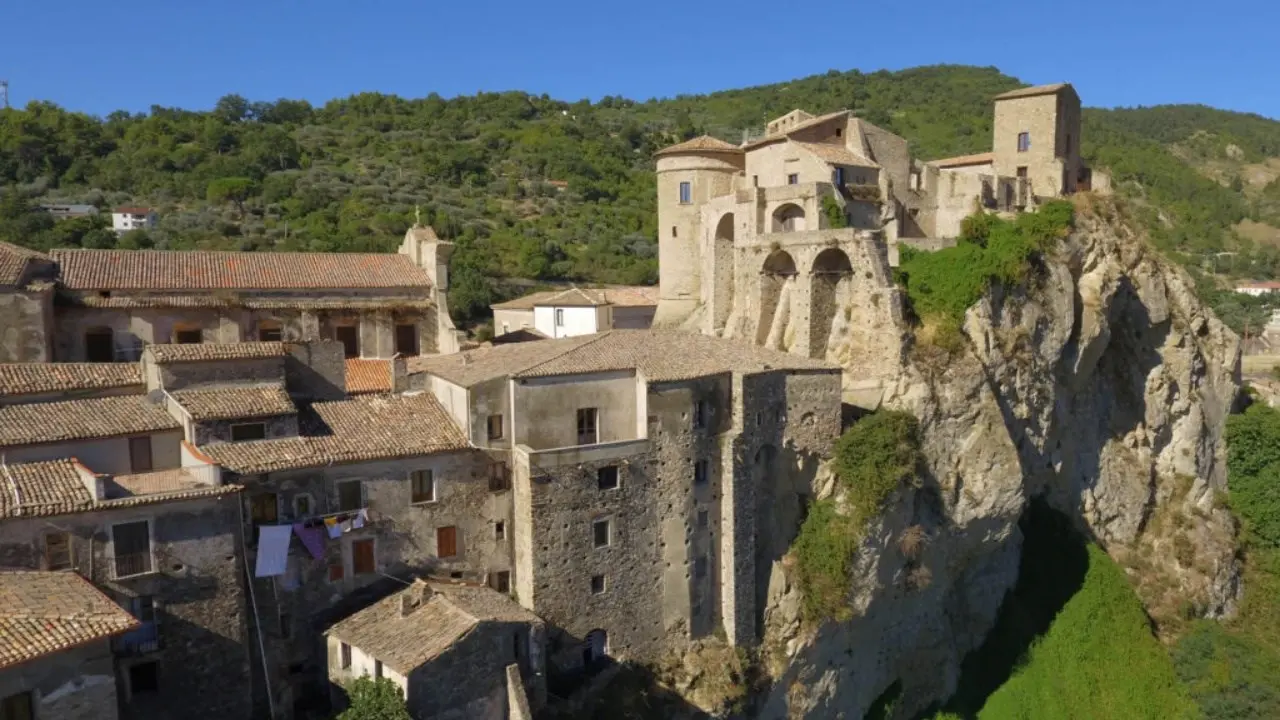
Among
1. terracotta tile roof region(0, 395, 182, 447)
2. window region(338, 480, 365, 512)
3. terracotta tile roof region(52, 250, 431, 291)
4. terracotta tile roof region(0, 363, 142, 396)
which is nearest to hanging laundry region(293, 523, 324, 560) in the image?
window region(338, 480, 365, 512)

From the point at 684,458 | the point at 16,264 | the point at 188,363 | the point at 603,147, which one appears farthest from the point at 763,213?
the point at 603,147

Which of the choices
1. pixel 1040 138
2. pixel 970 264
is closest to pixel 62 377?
pixel 970 264

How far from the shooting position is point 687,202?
41.4 metres

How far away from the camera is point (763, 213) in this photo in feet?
121

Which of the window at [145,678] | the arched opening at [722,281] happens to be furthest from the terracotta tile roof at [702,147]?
the window at [145,678]

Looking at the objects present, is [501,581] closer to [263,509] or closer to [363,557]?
[363,557]

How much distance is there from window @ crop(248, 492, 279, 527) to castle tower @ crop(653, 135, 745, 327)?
2257cm

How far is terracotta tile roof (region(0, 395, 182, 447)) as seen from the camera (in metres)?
20.1

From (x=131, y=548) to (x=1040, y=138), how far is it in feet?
139

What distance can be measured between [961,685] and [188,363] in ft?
99.5

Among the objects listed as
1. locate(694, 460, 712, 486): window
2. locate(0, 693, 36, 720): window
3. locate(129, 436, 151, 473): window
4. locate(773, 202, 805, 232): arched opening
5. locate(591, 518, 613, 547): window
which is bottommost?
locate(0, 693, 36, 720): window

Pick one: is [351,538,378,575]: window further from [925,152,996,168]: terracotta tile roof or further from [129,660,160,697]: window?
[925,152,996,168]: terracotta tile roof

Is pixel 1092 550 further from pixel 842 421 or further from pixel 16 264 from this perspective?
pixel 16 264

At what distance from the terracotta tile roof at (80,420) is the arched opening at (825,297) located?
21801 millimetres
